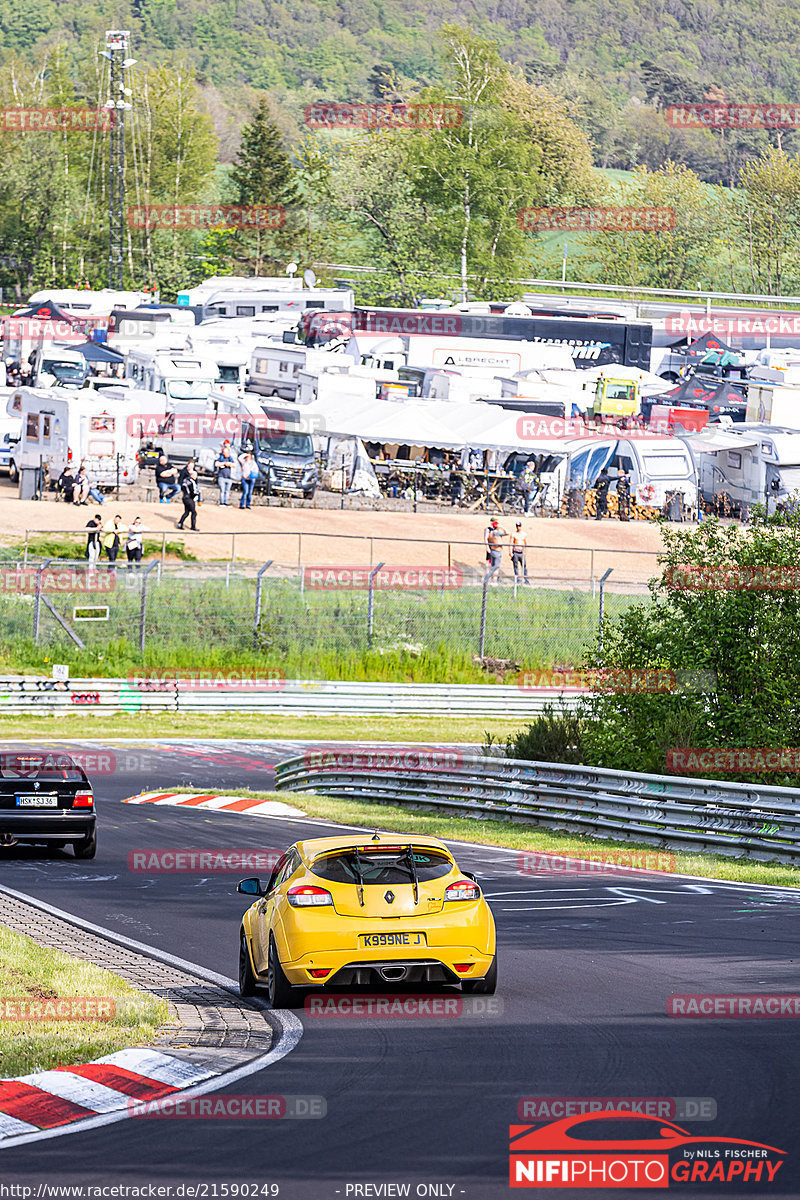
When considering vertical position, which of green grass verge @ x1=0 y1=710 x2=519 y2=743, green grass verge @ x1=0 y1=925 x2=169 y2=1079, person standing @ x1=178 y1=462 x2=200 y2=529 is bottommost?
green grass verge @ x1=0 y1=710 x2=519 y2=743

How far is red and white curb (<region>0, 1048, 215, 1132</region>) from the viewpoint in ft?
24.8

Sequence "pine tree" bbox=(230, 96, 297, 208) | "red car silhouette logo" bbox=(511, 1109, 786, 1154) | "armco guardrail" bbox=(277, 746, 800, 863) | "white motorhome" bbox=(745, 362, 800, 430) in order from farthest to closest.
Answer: "pine tree" bbox=(230, 96, 297, 208), "white motorhome" bbox=(745, 362, 800, 430), "armco guardrail" bbox=(277, 746, 800, 863), "red car silhouette logo" bbox=(511, 1109, 786, 1154)

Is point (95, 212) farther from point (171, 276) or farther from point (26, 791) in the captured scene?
point (26, 791)

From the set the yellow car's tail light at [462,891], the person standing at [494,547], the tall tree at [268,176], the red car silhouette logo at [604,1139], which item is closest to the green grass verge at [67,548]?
the person standing at [494,547]

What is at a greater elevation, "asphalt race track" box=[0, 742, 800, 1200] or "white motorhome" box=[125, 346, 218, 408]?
"white motorhome" box=[125, 346, 218, 408]

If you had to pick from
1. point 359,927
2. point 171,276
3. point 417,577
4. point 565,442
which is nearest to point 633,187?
point 171,276

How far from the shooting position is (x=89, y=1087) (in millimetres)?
8094

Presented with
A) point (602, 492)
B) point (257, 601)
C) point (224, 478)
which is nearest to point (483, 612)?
point (257, 601)

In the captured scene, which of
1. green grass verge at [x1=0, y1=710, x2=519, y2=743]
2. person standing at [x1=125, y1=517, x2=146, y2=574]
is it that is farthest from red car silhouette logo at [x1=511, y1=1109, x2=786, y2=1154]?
person standing at [x1=125, y1=517, x2=146, y2=574]

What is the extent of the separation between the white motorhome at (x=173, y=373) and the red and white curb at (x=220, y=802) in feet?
94.5

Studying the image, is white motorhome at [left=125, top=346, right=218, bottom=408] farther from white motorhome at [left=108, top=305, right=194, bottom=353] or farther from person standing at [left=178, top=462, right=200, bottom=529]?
person standing at [left=178, top=462, right=200, bottom=529]

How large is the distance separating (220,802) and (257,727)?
10183 mm

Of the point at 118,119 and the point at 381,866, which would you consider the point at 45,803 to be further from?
the point at 118,119

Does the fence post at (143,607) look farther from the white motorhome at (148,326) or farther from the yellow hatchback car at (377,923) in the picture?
the white motorhome at (148,326)
